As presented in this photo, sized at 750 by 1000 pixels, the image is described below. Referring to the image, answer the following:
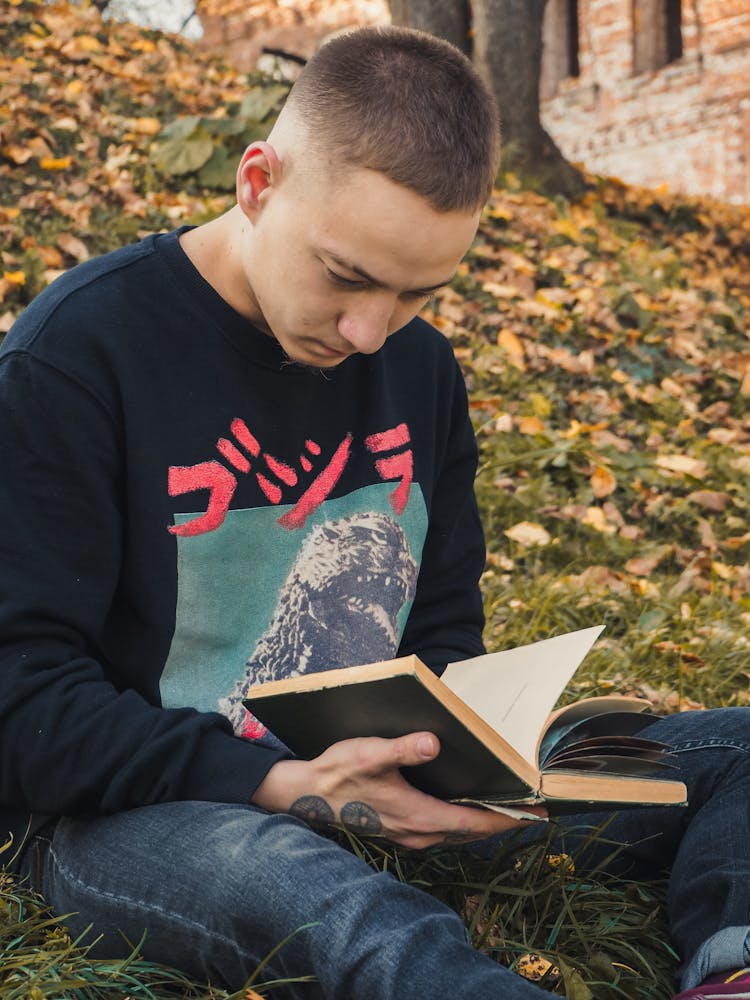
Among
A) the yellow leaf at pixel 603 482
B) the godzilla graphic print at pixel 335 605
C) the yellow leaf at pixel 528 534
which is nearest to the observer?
the godzilla graphic print at pixel 335 605

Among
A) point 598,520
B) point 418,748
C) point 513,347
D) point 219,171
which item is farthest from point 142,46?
point 418,748

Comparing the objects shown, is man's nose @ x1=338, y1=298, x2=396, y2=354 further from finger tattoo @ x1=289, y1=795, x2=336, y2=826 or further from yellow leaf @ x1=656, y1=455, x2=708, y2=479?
yellow leaf @ x1=656, y1=455, x2=708, y2=479

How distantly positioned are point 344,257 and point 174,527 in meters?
Answer: 0.46

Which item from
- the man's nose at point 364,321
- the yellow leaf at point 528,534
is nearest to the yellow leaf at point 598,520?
the yellow leaf at point 528,534

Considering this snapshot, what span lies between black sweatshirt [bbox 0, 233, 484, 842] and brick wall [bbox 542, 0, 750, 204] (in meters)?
8.18

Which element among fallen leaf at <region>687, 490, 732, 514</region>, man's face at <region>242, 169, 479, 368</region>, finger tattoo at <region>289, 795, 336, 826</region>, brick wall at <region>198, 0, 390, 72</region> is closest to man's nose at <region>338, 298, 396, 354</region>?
man's face at <region>242, 169, 479, 368</region>

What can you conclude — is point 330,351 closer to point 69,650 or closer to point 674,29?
point 69,650

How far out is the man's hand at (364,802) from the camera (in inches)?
A: 61.6

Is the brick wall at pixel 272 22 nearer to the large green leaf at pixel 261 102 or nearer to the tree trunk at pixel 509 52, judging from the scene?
the tree trunk at pixel 509 52

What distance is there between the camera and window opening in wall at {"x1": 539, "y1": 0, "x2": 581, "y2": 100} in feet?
34.2

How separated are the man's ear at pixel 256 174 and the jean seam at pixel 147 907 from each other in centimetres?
95

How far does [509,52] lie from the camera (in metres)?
6.41

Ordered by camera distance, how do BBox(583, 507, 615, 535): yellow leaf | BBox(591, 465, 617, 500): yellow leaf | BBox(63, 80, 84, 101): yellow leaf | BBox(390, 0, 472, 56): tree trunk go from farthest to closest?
BBox(390, 0, 472, 56): tree trunk → BBox(63, 80, 84, 101): yellow leaf → BBox(591, 465, 617, 500): yellow leaf → BBox(583, 507, 615, 535): yellow leaf

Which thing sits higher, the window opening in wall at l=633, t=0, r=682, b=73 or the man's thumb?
the man's thumb
